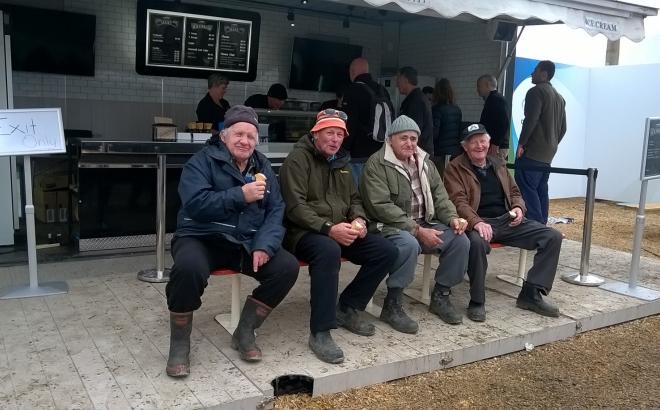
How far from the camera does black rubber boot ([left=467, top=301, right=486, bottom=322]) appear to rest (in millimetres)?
4211

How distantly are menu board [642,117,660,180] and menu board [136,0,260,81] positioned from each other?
517 cm

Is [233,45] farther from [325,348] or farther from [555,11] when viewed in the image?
[325,348]

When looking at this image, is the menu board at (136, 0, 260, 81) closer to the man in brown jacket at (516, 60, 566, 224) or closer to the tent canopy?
the tent canopy

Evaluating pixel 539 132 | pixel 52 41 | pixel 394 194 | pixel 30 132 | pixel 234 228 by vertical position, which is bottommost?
pixel 234 228

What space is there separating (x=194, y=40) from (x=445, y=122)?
11.4 ft

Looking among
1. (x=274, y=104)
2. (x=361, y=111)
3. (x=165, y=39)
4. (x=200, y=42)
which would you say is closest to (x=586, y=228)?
(x=361, y=111)

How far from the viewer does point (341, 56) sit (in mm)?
9109

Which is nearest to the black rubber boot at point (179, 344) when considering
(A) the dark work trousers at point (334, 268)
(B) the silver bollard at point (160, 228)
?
(A) the dark work trousers at point (334, 268)

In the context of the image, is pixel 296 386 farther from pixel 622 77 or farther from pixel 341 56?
pixel 622 77

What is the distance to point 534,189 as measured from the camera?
633 centimetres

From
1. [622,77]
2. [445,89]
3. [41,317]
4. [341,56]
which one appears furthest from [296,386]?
[622,77]

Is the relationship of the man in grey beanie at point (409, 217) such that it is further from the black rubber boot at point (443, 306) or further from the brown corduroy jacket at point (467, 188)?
the brown corduroy jacket at point (467, 188)

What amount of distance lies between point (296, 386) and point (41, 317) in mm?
1793

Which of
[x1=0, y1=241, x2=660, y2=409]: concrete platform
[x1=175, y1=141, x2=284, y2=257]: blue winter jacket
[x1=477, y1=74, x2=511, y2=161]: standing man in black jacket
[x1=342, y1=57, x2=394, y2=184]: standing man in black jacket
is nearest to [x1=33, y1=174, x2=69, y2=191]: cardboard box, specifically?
[x1=0, y1=241, x2=660, y2=409]: concrete platform
